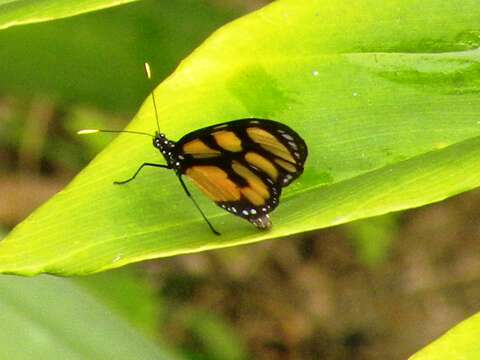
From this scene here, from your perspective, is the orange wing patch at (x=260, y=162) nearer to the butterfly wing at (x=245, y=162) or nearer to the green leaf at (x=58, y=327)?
the butterfly wing at (x=245, y=162)

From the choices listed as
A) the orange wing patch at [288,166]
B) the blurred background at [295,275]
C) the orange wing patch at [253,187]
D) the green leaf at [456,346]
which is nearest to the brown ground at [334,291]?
the blurred background at [295,275]

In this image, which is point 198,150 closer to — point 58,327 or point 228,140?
point 228,140

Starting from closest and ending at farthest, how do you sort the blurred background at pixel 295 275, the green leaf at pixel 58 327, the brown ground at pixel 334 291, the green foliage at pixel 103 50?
the green leaf at pixel 58 327, the green foliage at pixel 103 50, the blurred background at pixel 295 275, the brown ground at pixel 334 291

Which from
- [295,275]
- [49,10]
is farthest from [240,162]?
[295,275]

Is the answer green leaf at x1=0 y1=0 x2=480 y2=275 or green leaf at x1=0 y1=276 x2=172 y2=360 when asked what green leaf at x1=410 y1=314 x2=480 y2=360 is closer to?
green leaf at x1=0 y1=0 x2=480 y2=275

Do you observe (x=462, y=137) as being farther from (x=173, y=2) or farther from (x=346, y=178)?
(x=173, y=2)
